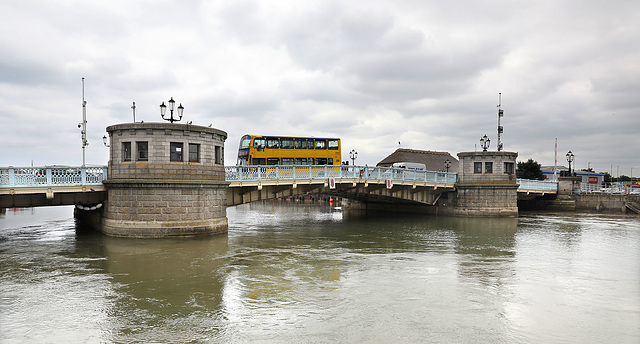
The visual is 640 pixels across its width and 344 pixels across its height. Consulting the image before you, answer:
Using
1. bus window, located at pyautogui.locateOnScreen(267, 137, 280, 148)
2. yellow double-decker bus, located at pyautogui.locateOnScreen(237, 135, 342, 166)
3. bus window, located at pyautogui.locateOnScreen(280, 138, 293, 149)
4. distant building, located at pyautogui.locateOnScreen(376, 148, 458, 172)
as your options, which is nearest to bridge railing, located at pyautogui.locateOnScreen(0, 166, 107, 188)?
yellow double-decker bus, located at pyautogui.locateOnScreen(237, 135, 342, 166)

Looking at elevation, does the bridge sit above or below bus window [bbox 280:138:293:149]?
below

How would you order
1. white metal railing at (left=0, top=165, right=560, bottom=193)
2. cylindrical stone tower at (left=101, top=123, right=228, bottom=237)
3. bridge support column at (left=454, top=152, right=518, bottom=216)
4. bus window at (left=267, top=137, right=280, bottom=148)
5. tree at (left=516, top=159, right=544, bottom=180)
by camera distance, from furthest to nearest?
tree at (left=516, top=159, right=544, bottom=180)
bridge support column at (left=454, top=152, right=518, bottom=216)
bus window at (left=267, top=137, right=280, bottom=148)
cylindrical stone tower at (left=101, top=123, right=228, bottom=237)
white metal railing at (left=0, top=165, right=560, bottom=193)

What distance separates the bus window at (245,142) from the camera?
34.3m

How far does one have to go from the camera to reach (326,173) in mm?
29219

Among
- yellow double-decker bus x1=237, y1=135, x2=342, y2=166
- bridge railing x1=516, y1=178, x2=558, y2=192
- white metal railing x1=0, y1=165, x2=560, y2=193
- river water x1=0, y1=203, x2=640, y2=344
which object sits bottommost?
river water x1=0, y1=203, x2=640, y2=344

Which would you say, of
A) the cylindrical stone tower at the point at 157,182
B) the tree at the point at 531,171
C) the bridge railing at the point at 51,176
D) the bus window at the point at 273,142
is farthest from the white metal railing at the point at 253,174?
the tree at the point at 531,171

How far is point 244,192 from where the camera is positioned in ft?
88.2

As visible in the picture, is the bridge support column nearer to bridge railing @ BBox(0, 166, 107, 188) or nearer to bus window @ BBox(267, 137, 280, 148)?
bus window @ BBox(267, 137, 280, 148)

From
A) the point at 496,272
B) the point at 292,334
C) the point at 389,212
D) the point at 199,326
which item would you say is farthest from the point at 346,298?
the point at 389,212

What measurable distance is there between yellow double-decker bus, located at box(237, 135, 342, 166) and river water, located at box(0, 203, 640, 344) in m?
12.3

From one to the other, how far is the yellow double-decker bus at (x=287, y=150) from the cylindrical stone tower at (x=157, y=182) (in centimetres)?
1180

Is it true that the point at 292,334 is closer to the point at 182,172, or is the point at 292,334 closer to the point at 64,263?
the point at 64,263

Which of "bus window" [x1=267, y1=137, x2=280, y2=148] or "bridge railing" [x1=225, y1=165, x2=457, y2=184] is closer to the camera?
"bridge railing" [x1=225, y1=165, x2=457, y2=184]

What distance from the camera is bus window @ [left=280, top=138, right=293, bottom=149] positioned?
35406mm
